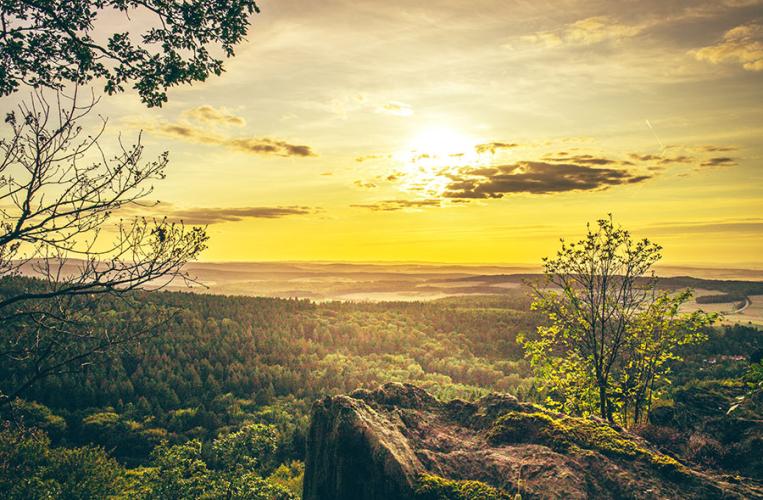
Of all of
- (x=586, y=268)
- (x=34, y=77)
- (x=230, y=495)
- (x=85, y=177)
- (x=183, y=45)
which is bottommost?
(x=230, y=495)

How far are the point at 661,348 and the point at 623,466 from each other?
20.0 meters

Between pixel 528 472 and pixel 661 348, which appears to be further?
pixel 661 348

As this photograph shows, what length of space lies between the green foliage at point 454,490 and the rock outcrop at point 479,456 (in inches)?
1.0

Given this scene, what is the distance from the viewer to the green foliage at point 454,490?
1046 cm

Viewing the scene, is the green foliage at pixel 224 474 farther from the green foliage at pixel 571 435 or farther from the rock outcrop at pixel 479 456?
the green foliage at pixel 571 435

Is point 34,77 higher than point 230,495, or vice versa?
point 34,77

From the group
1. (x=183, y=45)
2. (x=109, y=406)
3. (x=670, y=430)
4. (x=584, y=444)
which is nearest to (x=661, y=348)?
(x=670, y=430)

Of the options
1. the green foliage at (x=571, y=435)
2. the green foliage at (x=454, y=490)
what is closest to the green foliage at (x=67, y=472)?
the green foliage at (x=454, y=490)

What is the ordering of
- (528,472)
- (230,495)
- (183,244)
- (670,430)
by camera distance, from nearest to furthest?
(528,472)
(183,244)
(670,430)
(230,495)

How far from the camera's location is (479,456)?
472 inches

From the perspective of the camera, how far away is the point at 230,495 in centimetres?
3000

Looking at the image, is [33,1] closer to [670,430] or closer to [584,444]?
[584,444]

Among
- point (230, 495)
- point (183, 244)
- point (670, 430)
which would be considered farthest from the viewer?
point (230, 495)

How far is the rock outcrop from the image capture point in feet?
33.8
